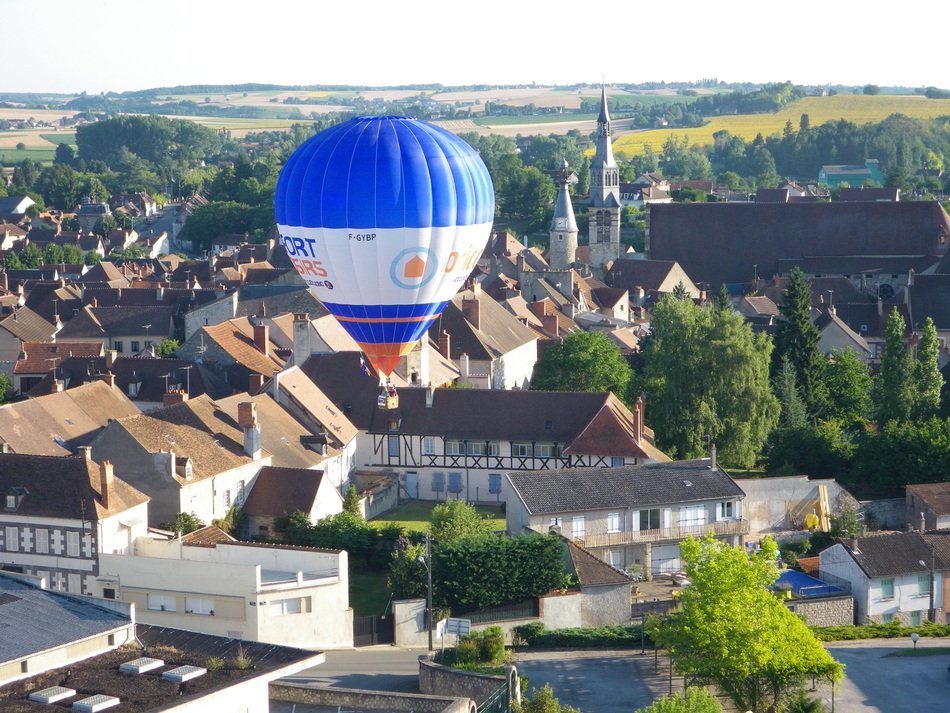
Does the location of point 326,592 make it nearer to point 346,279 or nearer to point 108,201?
point 346,279

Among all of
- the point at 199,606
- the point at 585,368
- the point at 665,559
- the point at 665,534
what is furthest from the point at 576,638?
the point at 585,368

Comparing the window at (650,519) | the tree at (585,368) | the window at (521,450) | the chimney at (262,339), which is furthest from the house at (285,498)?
the tree at (585,368)

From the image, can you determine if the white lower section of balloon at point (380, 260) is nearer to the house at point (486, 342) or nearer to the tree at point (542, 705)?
the tree at point (542, 705)

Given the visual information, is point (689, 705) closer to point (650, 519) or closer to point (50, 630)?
point (50, 630)

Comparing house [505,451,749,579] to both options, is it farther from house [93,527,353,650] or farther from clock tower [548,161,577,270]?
clock tower [548,161,577,270]

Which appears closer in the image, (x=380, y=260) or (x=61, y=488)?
(x=61, y=488)

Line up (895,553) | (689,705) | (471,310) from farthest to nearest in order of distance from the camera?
(471,310), (895,553), (689,705)
